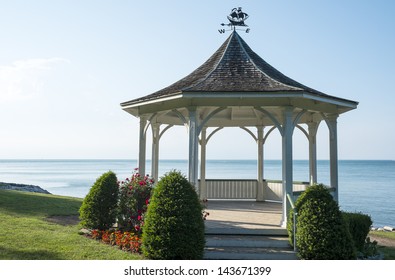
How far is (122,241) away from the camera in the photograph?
28.0 ft

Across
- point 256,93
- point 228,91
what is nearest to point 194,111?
point 228,91

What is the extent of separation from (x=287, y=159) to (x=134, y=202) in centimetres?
402

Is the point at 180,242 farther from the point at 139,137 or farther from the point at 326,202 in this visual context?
the point at 139,137

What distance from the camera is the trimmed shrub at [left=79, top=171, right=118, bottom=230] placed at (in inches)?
385

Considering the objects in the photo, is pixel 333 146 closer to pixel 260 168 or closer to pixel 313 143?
pixel 313 143

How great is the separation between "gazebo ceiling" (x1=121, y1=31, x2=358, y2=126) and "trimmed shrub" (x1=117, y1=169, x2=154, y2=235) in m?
2.17

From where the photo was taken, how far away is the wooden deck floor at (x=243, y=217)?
8977mm

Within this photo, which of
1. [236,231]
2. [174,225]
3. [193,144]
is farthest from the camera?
[193,144]

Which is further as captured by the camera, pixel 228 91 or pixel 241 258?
pixel 228 91

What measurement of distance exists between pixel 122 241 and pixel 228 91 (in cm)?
439

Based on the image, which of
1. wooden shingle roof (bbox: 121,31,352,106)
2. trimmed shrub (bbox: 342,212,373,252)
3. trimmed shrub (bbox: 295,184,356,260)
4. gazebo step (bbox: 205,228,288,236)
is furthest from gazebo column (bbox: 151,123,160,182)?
trimmed shrub (bbox: 342,212,373,252)

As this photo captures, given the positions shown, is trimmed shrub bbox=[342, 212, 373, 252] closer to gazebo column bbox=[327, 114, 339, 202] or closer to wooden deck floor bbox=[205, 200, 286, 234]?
wooden deck floor bbox=[205, 200, 286, 234]

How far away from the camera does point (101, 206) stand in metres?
9.80

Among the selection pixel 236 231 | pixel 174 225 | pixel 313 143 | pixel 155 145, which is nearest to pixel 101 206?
pixel 174 225
